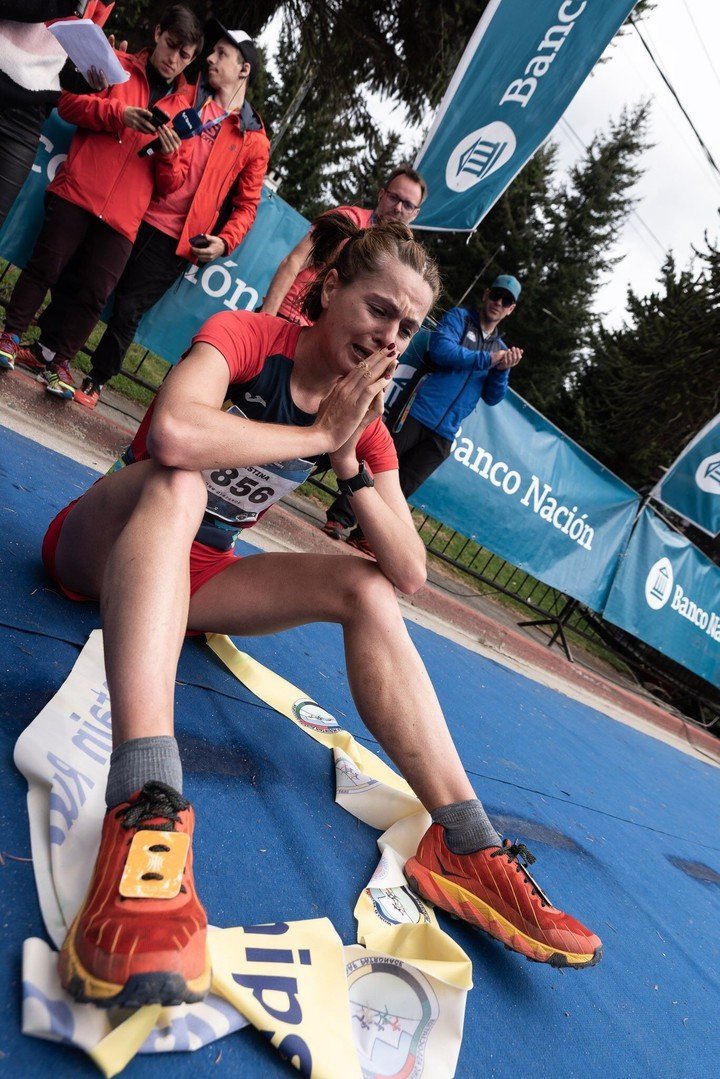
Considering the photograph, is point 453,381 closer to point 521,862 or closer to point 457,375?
point 457,375

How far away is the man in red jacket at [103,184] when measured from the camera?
3484mm

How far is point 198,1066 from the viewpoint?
39.8 inches

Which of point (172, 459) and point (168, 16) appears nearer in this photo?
point (172, 459)

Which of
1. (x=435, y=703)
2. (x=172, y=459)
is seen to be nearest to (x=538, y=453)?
(x=435, y=703)

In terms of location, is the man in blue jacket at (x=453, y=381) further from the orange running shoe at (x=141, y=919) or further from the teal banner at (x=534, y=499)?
the orange running shoe at (x=141, y=919)

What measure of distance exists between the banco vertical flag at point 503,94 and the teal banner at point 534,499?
4.54 feet

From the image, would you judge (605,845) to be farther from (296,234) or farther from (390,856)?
(296,234)

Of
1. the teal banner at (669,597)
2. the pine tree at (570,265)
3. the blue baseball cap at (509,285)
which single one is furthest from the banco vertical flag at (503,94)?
the pine tree at (570,265)

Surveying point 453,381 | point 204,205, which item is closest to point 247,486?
point 204,205

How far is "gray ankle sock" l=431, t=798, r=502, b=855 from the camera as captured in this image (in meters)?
1.64

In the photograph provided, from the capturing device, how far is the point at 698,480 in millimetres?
6895

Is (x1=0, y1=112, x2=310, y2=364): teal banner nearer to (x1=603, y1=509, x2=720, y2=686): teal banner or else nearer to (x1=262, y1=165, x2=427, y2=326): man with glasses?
(x1=262, y1=165, x2=427, y2=326): man with glasses

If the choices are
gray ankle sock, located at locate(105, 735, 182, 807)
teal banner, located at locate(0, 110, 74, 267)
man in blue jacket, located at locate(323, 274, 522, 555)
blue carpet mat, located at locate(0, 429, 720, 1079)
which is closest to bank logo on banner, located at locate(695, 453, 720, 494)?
man in blue jacket, located at locate(323, 274, 522, 555)

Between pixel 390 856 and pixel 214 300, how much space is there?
3571 millimetres
